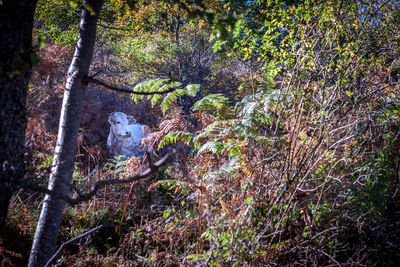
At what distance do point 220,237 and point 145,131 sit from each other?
3.50 m

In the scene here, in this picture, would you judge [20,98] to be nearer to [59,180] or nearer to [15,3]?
[15,3]

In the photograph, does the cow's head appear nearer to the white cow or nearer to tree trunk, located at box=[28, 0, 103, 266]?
the white cow

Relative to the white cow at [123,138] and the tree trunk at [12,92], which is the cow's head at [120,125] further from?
the tree trunk at [12,92]

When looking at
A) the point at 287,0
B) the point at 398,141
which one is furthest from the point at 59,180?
the point at 287,0

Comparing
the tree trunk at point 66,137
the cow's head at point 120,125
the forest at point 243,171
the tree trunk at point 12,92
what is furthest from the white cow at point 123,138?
the tree trunk at point 12,92

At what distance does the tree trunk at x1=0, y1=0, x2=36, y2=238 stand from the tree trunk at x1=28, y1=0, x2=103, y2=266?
339 mm

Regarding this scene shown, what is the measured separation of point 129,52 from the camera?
8484 mm

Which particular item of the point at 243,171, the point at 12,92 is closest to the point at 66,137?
the point at 12,92

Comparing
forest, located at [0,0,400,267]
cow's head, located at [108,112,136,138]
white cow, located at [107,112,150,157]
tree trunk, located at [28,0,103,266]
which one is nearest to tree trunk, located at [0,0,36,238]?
forest, located at [0,0,400,267]

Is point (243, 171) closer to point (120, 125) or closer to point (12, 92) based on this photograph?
point (12, 92)

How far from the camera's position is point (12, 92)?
1.34 m

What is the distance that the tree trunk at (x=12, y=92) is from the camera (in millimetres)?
1260

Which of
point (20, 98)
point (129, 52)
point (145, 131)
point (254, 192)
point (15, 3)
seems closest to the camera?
point (15, 3)

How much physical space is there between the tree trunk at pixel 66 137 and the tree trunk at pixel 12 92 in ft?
1.11
